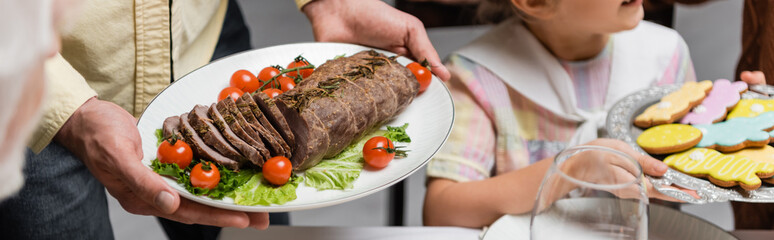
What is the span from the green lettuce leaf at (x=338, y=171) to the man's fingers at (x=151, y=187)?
0.24 metres

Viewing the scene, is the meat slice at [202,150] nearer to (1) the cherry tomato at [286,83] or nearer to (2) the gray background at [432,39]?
(1) the cherry tomato at [286,83]

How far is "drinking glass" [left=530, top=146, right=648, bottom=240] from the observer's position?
2.47 ft

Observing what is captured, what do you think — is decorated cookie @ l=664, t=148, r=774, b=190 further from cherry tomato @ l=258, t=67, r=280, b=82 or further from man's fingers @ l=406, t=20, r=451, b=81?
cherry tomato @ l=258, t=67, r=280, b=82

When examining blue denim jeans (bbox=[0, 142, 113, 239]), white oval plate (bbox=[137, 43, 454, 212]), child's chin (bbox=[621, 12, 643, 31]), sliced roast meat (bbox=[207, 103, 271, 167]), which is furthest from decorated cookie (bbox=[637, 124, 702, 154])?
blue denim jeans (bbox=[0, 142, 113, 239])

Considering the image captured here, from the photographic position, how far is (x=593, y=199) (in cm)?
75

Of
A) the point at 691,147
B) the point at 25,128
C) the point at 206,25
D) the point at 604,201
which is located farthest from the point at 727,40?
the point at 25,128

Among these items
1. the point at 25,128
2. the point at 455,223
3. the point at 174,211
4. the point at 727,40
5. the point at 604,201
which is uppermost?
the point at 25,128

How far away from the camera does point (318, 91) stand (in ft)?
4.21

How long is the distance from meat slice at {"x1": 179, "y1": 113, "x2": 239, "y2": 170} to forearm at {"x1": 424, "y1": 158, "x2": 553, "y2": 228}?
1.95 feet

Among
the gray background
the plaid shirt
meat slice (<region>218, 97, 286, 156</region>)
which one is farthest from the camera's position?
the gray background

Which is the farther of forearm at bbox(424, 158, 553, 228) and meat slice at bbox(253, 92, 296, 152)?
forearm at bbox(424, 158, 553, 228)

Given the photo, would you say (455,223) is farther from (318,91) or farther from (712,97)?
(712,97)

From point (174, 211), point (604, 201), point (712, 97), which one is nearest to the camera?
point (604, 201)

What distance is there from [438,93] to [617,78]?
26.0 inches
